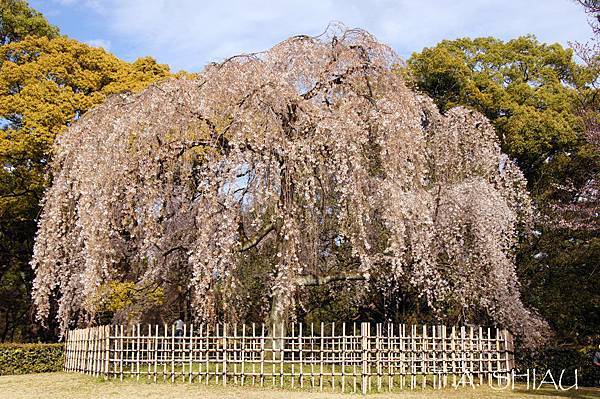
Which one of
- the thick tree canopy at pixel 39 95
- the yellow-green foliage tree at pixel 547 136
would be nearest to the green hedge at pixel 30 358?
the thick tree canopy at pixel 39 95

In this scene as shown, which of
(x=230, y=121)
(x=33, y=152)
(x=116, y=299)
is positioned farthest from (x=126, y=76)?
(x=230, y=121)

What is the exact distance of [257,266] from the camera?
12.1 metres

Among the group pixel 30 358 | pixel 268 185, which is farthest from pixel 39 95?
pixel 268 185

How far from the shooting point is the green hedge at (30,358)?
1321 centimetres

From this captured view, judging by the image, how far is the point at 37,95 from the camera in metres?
15.9

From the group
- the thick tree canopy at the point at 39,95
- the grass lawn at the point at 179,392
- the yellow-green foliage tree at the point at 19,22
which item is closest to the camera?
the grass lawn at the point at 179,392

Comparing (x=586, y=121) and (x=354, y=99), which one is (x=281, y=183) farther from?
(x=586, y=121)

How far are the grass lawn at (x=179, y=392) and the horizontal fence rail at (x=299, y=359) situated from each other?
317mm

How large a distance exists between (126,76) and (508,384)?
12.5 metres

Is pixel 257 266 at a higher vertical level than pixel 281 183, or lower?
lower

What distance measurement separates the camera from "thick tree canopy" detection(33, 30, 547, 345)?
948 cm

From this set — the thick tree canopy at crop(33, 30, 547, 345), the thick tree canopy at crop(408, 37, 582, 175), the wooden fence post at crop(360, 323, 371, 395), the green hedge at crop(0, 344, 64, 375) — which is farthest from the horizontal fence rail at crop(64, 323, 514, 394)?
the thick tree canopy at crop(408, 37, 582, 175)

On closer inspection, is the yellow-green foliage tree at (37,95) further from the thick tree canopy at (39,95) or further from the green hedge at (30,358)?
the green hedge at (30,358)

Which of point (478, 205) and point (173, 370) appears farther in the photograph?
point (478, 205)
